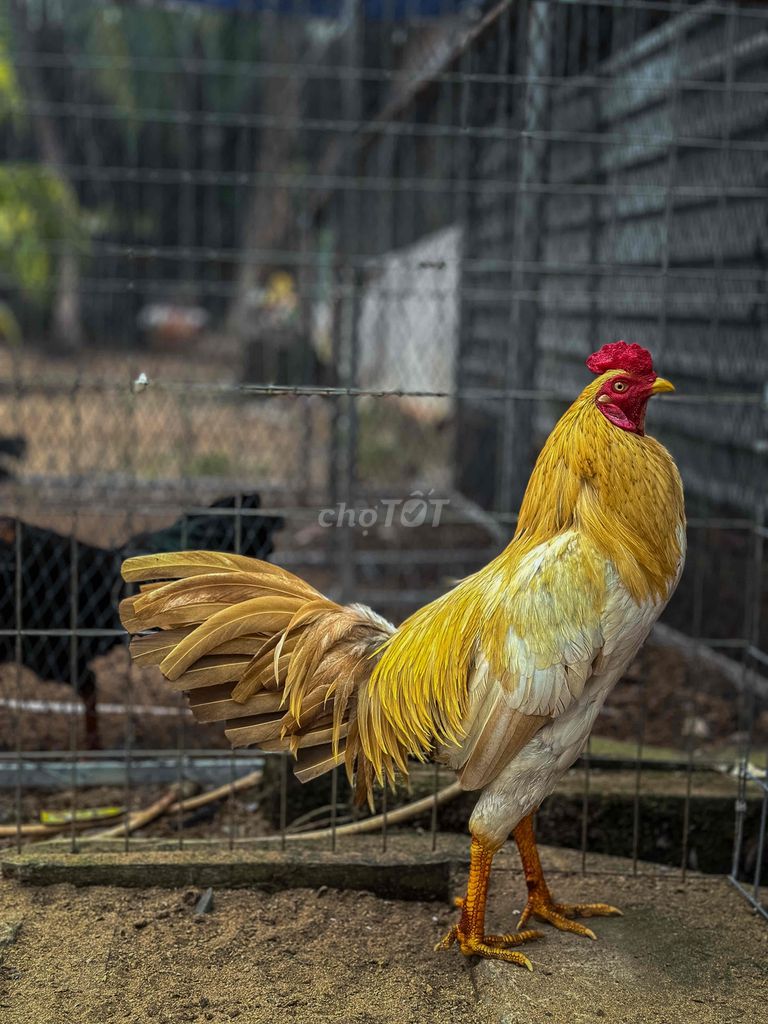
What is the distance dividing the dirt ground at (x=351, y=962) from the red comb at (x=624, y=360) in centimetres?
161

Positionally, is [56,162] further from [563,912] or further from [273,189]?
[563,912]

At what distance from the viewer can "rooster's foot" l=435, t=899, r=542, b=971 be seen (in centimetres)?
284

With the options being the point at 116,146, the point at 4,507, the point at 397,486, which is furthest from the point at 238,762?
the point at 116,146

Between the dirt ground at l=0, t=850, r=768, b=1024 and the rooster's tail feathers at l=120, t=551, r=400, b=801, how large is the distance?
0.49m

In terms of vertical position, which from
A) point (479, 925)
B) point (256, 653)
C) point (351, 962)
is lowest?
point (351, 962)

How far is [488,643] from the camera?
8.95 ft

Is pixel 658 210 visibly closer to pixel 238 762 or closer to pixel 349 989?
pixel 238 762

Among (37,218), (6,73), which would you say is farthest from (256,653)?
(37,218)

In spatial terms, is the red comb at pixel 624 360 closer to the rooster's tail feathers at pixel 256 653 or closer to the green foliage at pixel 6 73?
the rooster's tail feathers at pixel 256 653

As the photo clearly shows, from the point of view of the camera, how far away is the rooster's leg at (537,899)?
3025 mm

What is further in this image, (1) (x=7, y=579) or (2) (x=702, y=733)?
(2) (x=702, y=733)

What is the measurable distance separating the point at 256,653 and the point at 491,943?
1.03 metres

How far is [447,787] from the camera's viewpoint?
12.5ft

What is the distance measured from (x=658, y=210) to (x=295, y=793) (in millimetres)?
4061
